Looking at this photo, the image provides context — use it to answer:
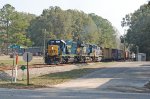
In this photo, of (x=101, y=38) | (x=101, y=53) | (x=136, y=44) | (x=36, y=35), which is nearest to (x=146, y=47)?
(x=136, y=44)

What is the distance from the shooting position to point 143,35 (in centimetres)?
10856

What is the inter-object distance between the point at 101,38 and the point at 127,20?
22503 mm

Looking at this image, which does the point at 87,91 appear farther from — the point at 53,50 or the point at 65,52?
the point at 65,52

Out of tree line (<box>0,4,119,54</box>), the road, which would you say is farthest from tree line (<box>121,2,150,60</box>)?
the road

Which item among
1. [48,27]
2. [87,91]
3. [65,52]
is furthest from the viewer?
[48,27]

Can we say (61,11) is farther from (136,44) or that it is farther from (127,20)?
(136,44)

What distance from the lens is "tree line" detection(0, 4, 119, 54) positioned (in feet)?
304

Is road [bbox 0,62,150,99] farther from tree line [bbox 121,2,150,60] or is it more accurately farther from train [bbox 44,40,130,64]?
tree line [bbox 121,2,150,60]

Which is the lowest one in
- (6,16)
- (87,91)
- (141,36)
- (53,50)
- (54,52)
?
(87,91)

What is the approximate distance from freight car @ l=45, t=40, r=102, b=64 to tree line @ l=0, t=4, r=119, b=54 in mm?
27653

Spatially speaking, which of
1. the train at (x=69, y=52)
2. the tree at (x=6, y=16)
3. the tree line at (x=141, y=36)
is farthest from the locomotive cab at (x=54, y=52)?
the tree line at (x=141, y=36)

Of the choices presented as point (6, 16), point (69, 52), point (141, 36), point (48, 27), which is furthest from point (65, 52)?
point (48, 27)

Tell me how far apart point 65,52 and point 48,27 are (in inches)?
3223

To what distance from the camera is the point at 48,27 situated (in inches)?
5433
